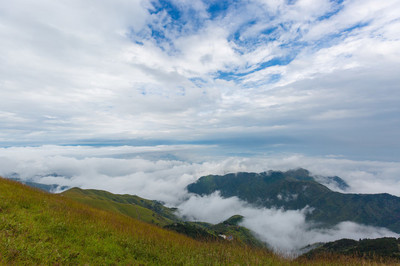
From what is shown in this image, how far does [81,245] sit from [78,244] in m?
0.12

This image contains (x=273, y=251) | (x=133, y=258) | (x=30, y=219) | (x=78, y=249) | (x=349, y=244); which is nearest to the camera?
(x=78, y=249)

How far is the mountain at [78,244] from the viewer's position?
6184mm

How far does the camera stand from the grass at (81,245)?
623 centimetres

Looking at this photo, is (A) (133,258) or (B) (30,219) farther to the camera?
(B) (30,219)

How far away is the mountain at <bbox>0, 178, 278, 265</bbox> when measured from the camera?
6.18 metres

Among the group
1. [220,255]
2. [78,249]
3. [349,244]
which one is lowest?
[349,244]

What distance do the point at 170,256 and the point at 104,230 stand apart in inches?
142

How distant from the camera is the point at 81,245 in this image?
761 cm

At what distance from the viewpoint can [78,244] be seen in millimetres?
7574

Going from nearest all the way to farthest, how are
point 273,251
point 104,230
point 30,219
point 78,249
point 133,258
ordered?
point 78,249
point 133,258
point 30,219
point 104,230
point 273,251

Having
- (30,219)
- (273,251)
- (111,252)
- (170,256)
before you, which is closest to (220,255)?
(170,256)

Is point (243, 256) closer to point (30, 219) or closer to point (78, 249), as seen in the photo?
point (78, 249)

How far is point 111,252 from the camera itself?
24.8 ft

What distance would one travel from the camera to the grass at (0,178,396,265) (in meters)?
6.23
